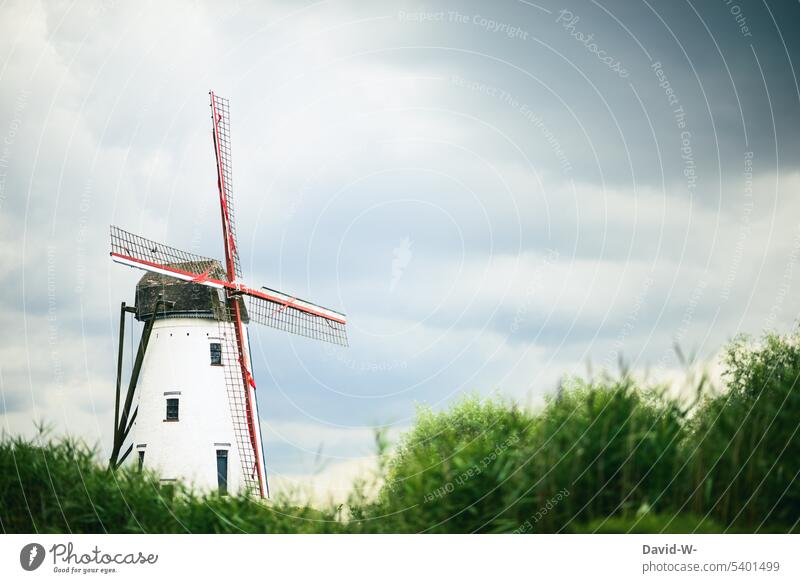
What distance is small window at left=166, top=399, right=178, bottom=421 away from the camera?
25.2 m

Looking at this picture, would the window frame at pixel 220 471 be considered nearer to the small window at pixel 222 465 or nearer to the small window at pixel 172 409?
Answer: the small window at pixel 222 465

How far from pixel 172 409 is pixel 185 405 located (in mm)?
453

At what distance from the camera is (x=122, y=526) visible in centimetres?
1303

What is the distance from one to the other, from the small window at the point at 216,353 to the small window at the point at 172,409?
1623 millimetres

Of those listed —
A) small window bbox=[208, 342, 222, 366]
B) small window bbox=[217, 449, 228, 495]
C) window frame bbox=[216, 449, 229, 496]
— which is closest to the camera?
window frame bbox=[216, 449, 229, 496]

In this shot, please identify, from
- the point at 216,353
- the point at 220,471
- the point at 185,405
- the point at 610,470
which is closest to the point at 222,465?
the point at 220,471

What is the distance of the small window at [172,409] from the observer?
25219 mm

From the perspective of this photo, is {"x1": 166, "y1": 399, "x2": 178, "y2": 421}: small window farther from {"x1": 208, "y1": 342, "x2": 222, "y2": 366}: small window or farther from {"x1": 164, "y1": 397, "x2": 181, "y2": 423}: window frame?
{"x1": 208, "y1": 342, "x2": 222, "y2": 366}: small window

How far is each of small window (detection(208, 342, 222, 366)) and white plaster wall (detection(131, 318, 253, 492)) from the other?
0.15 m

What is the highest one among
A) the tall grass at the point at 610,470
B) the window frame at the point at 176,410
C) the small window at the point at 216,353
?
the small window at the point at 216,353

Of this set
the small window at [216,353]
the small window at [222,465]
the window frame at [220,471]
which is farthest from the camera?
the small window at [216,353]

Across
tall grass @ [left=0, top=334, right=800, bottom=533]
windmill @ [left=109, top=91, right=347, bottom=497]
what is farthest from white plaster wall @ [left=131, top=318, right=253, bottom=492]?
tall grass @ [left=0, top=334, right=800, bottom=533]

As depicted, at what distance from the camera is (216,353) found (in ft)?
85.5

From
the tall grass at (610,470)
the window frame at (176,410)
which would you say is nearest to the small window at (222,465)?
the window frame at (176,410)
